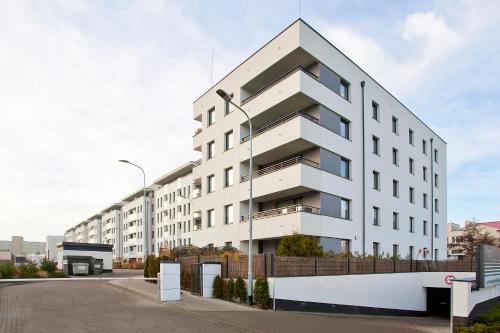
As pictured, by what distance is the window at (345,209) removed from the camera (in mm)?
30281

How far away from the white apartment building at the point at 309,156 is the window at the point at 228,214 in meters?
0.08

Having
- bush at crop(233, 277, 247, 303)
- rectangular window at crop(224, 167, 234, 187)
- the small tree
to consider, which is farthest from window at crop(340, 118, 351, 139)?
the small tree

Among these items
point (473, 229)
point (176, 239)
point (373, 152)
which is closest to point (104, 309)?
point (373, 152)

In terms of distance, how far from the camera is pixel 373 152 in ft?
114

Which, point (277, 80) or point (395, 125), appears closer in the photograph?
point (277, 80)

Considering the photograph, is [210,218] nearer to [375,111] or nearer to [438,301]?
[375,111]

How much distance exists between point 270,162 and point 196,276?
13.7 metres

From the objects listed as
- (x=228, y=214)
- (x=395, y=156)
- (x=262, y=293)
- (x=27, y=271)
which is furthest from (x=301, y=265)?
(x=395, y=156)

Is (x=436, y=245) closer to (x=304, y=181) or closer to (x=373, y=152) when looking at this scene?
(x=373, y=152)

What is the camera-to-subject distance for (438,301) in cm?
3070

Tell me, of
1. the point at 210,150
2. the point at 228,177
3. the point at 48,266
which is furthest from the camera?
the point at 210,150

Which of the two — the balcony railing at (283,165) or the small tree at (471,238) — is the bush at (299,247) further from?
the small tree at (471,238)

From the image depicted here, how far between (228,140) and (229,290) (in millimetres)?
18318

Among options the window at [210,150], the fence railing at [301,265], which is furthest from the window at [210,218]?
the fence railing at [301,265]
